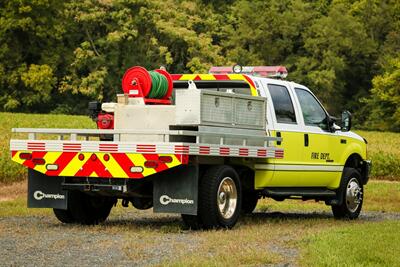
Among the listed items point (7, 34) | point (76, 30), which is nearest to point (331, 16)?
point (76, 30)

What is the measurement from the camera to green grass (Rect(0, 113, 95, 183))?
24.8 metres

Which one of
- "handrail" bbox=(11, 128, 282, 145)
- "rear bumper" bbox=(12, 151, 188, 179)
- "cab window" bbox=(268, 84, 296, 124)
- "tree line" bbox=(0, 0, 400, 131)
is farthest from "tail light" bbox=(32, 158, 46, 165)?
"tree line" bbox=(0, 0, 400, 131)

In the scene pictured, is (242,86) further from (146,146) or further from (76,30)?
(76,30)

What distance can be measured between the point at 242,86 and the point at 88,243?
14.5ft

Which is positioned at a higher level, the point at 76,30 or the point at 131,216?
the point at 76,30

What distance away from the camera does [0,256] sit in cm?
1023

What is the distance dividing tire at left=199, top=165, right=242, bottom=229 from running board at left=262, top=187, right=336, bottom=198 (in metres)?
1.20

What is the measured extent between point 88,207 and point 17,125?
93.4 ft

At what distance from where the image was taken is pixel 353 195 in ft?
54.4

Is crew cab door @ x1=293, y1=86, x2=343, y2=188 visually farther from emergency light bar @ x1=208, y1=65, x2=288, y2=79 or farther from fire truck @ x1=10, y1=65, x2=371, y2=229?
emergency light bar @ x1=208, y1=65, x2=288, y2=79

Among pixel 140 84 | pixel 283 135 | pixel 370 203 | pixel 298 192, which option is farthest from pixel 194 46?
pixel 140 84

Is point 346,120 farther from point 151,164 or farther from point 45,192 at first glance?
point 45,192

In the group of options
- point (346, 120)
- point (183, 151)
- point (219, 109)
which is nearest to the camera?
point (183, 151)

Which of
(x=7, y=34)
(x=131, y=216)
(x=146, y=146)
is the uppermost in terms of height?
(x=7, y=34)
